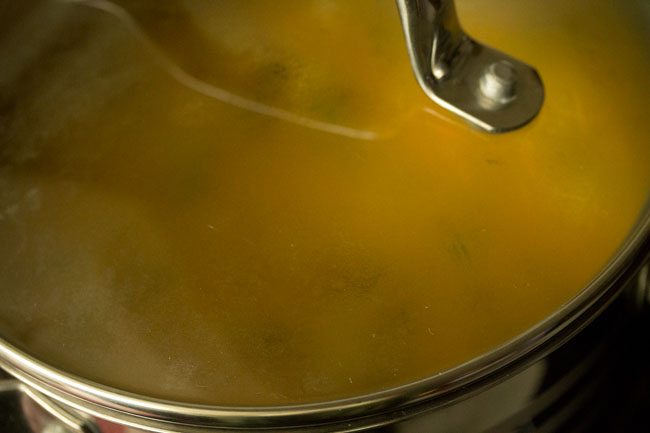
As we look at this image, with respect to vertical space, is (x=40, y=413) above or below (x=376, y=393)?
below

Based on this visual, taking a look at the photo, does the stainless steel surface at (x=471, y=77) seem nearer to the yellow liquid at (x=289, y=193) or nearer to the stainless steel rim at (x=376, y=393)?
the yellow liquid at (x=289, y=193)

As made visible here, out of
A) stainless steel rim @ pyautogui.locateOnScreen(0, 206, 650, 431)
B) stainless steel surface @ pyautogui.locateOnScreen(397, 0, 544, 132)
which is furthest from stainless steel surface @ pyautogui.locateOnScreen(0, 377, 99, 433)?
stainless steel surface @ pyautogui.locateOnScreen(397, 0, 544, 132)

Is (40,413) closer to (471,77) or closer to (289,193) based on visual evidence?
(289,193)

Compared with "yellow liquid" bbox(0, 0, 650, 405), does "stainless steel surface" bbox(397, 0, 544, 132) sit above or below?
above

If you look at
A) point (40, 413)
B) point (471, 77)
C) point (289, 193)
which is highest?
point (471, 77)

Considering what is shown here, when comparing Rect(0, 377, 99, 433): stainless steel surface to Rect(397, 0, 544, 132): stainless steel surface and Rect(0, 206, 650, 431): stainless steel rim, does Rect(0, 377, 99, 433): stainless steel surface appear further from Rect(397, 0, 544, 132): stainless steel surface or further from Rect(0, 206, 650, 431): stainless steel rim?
Rect(397, 0, 544, 132): stainless steel surface

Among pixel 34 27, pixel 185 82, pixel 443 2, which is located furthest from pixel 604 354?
pixel 34 27

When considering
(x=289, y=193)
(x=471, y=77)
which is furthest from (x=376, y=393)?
(x=471, y=77)
